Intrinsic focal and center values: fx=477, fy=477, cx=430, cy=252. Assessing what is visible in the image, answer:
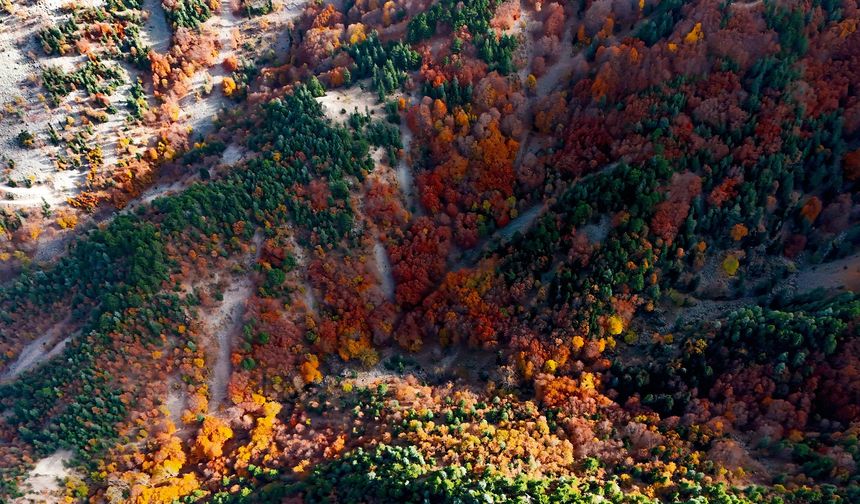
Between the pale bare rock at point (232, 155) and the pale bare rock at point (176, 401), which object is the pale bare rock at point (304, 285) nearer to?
the pale bare rock at point (232, 155)

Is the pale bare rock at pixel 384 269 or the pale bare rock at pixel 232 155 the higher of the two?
the pale bare rock at pixel 232 155

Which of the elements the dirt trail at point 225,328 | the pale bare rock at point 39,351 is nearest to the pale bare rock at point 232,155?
the dirt trail at point 225,328

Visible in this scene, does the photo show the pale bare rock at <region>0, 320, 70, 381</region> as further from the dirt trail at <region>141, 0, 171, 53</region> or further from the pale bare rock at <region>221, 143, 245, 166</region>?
the dirt trail at <region>141, 0, 171, 53</region>

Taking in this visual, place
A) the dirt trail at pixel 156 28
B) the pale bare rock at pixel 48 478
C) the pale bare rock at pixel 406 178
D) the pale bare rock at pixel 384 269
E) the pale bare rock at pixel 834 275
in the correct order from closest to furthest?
the pale bare rock at pixel 834 275
the pale bare rock at pixel 48 478
the pale bare rock at pixel 384 269
the pale bare rock at pixel 406 178
the dirt trail at pixel 156 28

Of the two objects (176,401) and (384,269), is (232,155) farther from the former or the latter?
(176,401)

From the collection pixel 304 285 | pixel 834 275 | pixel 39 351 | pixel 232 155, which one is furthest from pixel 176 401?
pixel 834 275

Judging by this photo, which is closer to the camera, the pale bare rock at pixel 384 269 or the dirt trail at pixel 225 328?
the dirt trail at pixel 225 328
